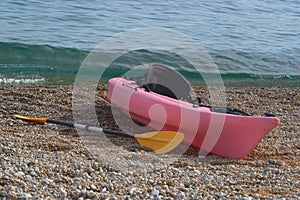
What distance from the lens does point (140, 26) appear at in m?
18.5

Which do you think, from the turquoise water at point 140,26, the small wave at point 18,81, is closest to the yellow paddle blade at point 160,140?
the small wave at point 18,81

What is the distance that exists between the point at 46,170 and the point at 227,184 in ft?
6.28

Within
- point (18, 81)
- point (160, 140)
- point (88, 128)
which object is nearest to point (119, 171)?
point (160, 140)

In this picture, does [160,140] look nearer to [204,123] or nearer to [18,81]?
[204,123]

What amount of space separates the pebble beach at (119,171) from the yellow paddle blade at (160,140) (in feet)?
0.51

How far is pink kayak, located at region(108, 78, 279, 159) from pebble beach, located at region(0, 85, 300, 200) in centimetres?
17

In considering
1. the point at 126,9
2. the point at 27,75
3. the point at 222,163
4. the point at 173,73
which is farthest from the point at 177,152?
the point at 126,9

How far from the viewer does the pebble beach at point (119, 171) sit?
16.4 ft

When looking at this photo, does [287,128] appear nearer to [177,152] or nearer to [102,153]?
[177,152]

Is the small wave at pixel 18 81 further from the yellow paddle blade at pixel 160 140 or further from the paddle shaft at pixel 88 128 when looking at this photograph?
the yellow paddle blade at pixel 160 140

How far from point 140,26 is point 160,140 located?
39.3ft

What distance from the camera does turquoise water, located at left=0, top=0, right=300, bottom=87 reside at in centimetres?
1324

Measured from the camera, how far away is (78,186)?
5023mm

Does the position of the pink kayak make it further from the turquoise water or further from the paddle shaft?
the turquoise water
